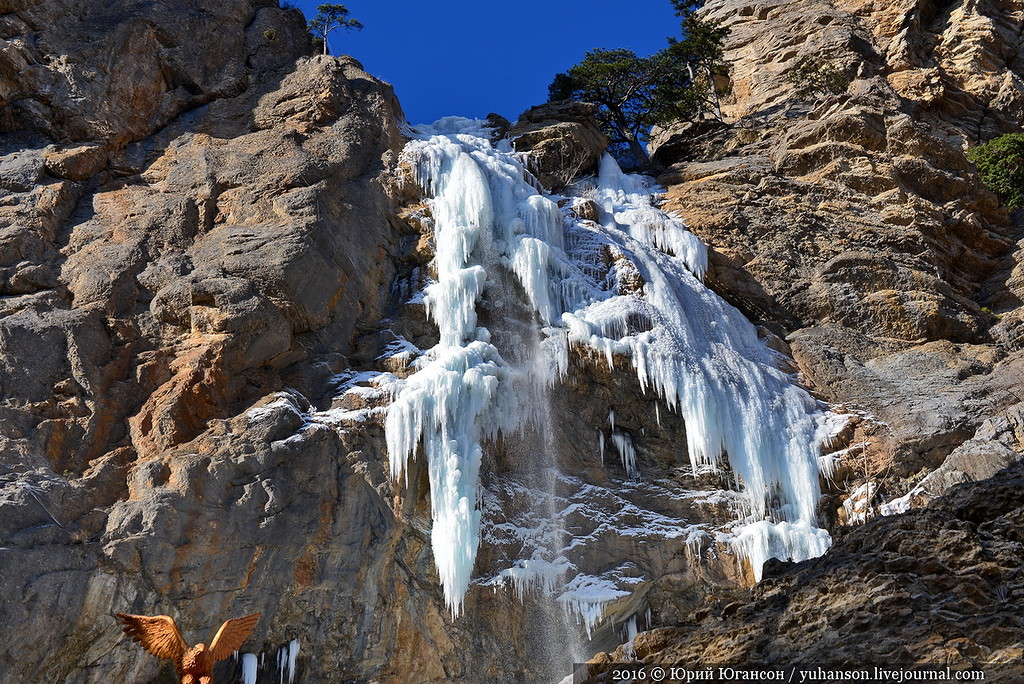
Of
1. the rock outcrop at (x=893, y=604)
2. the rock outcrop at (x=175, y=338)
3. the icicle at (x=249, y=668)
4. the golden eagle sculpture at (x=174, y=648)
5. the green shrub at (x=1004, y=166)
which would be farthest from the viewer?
the green shrub at (x=1004, y=166)

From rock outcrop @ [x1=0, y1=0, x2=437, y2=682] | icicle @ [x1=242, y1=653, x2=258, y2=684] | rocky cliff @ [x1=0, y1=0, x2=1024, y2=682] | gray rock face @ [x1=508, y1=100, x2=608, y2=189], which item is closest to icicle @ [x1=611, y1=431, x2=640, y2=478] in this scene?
rocky cliff @ [x1=0, y1=0, x2=1024, y2=682]

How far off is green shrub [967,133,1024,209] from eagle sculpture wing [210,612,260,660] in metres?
21.2

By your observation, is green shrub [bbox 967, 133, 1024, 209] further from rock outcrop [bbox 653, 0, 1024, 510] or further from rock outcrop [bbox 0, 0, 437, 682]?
rock outcrop [bbox 0, 0, 437, 682]

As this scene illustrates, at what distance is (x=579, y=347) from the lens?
1841 centimetres

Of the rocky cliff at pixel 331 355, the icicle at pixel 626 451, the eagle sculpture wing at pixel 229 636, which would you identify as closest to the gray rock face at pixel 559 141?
the rocky cliff at pixel 331 355

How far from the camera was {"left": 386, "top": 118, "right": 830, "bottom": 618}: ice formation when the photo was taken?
1639cm

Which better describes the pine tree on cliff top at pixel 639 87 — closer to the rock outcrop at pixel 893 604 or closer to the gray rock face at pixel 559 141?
the gray rock face at pixel 559 141

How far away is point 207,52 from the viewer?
77.4ft

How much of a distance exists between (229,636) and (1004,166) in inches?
900

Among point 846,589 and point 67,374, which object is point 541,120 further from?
point 846,589

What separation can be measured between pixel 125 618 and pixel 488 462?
674 centimetres

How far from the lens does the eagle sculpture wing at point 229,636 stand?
12477mm

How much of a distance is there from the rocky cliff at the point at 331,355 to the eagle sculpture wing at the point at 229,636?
1.42 m

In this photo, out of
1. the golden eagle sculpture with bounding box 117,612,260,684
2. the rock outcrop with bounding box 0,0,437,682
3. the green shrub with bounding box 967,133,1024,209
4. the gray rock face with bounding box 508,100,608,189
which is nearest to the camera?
the golden eagle sculpture with bounding box 117,612,260,684
